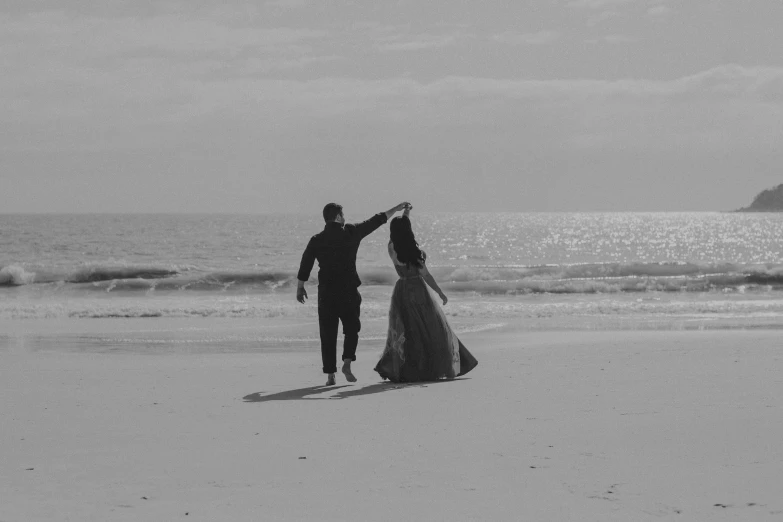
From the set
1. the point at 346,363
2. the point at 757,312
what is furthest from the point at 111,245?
the point at 346,363

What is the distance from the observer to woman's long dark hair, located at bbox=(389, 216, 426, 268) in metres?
8.65

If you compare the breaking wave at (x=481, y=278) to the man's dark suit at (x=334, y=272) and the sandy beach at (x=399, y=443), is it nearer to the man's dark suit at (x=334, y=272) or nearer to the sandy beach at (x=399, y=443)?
the man's dark suit at (x=334, y=272)

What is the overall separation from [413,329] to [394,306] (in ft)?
0.95

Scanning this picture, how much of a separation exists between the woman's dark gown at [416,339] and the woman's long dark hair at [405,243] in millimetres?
70

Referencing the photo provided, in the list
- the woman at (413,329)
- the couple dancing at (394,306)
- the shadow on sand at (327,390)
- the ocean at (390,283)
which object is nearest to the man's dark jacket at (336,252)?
the couple dancing at (394,306)

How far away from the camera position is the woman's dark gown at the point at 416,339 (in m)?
8.73

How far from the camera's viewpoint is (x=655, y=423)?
602cm

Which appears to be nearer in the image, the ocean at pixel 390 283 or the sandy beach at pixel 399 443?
the sandy beach at pixel 399 443

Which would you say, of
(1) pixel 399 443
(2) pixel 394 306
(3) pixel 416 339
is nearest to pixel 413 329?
(3) pixel 416 339

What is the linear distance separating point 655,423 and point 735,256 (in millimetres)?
65553

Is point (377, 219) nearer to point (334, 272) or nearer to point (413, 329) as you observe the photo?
point (334, 272)

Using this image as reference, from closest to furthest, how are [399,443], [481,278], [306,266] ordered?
[399,443], [306,266], [481,278]

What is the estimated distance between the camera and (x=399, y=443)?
5.62 meters

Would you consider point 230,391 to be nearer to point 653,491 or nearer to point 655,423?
point 655,423
